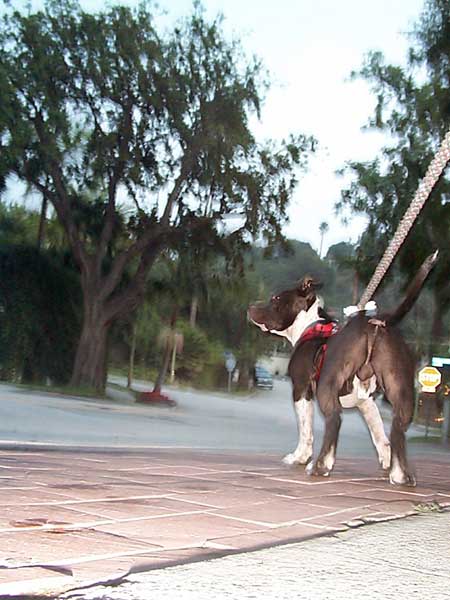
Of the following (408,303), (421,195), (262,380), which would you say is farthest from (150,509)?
(262,380)

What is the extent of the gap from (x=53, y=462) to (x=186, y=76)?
71.7 feet

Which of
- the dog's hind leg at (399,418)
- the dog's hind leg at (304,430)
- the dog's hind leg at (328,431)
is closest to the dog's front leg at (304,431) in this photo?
the dog's hind leg at (304,430)

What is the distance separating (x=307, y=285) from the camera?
866 centimetres

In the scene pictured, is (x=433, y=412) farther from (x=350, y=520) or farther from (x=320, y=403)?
(x=350, y=520)

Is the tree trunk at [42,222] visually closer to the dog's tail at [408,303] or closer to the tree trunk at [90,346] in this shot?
the tree trunk at [90,346]

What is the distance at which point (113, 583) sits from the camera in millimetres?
3369

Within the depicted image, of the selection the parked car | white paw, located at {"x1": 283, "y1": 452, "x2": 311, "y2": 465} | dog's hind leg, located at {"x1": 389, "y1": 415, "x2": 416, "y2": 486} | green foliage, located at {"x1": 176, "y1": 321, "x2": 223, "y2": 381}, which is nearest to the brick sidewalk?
dog's hind leg, located at {"x1": 389, "y1": 415, "x2": 416, "y2": 486}

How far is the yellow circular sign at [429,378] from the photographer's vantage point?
87.0 ft

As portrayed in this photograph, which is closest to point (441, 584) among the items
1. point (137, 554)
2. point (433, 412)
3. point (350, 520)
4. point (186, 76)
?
point (137, 554)

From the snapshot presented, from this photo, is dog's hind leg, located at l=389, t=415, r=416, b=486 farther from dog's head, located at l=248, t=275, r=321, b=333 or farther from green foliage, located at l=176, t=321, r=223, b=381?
green foliage, located at l=176, t=321, r=223, b=381

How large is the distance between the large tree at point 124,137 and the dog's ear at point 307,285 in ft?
60.0

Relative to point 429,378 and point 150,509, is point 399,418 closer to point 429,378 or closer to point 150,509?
point 150,509

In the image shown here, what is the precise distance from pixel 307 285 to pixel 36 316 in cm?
2326

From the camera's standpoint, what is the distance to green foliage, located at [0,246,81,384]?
30422 millimetres
